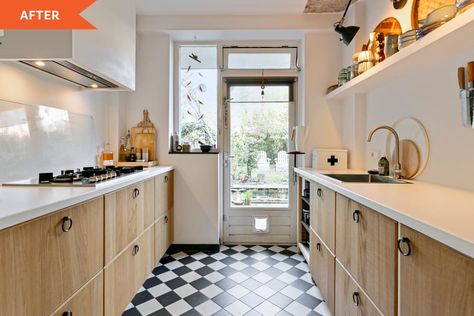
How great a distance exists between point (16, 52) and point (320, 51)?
2571 millimetres

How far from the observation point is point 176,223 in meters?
2.82

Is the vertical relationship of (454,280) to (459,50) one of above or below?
below

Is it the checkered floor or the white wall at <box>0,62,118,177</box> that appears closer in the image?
the white wall at <box>0,62,118,177</box>

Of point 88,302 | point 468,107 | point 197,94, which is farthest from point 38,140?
point 468,107

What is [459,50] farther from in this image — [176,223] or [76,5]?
[176,223]

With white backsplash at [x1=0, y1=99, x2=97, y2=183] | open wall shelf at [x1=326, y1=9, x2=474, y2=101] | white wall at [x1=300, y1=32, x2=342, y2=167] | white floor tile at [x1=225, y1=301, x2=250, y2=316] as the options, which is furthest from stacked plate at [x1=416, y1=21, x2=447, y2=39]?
white backsplash at [x1=0, y1=99, x2=97, y2=183]

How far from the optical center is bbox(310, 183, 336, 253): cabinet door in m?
1.59

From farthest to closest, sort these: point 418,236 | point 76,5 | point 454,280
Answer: point 76,5
point 418,236
point 454,280

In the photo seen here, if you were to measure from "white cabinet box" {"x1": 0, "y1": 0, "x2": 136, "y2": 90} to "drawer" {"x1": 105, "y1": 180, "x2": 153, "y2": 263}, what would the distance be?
76 centimetres

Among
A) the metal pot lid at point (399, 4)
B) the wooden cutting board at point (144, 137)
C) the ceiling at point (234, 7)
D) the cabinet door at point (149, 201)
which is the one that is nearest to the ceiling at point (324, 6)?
the ceiling at point (234, 7)

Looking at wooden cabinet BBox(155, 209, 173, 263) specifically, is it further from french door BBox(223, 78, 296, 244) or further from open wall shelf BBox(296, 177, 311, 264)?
open wall shelf BBox(296, 177, 311, 264)

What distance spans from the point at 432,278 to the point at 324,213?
1.03 m

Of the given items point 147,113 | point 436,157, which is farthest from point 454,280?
point 147,113

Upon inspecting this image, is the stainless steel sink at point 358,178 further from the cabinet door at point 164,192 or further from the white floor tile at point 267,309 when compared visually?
the cabinet door at point 164,192
